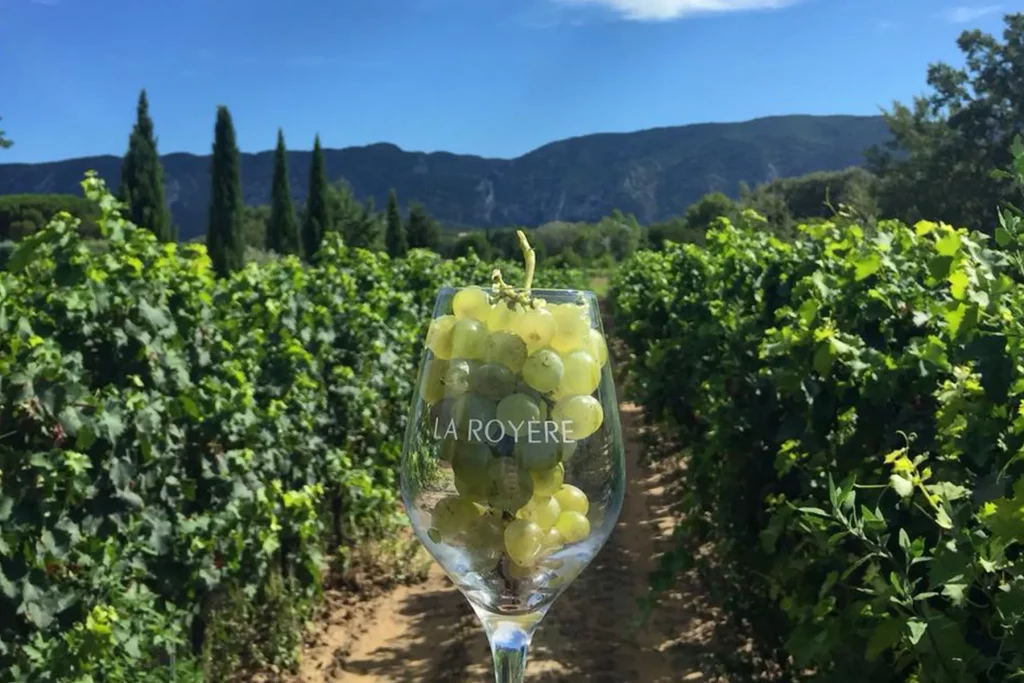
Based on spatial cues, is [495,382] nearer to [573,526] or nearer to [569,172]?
[573,526]

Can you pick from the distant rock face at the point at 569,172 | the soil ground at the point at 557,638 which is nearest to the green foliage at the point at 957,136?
the soil ground at the point at 557,638

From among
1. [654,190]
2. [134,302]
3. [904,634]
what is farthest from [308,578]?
[654,190]

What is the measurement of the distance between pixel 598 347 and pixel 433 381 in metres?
0.20

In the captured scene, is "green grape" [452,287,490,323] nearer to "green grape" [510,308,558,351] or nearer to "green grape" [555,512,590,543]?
"green grape" [510,308,558,351]

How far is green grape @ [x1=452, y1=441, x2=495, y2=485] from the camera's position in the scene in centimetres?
99

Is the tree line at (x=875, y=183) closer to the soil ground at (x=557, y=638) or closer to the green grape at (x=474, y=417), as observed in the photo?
the soil ground at (x=557, y=638)

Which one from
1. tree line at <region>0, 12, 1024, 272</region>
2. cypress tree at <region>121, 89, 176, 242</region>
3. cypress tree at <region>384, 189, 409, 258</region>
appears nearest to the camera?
tree line at <region>0, 12, 1024, 272</region>

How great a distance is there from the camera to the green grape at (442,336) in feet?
3.45

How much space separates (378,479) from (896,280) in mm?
4689

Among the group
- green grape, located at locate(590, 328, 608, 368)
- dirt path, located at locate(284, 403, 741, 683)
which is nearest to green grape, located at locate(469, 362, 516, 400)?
green grape, located at locate(590, 328, 608, 368)

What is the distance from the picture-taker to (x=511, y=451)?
989 millimetres

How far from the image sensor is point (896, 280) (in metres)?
3.23

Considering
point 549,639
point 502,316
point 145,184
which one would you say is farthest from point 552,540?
point 145,184

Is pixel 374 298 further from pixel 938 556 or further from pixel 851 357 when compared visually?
pixel 938 556
